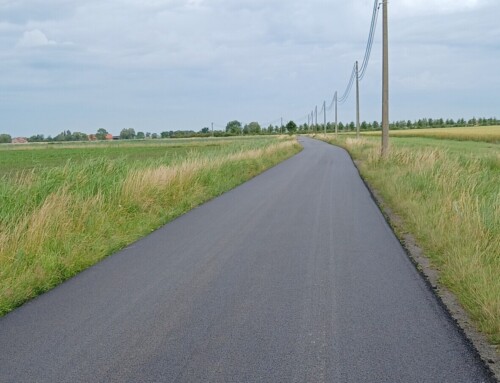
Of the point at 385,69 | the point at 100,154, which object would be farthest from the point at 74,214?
the point at 385,69

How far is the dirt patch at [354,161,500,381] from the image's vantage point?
12.8 ft

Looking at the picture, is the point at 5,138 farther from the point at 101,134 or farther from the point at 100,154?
the point at 100,154

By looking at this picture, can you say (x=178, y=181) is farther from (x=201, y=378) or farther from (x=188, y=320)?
(x=201, y=378)

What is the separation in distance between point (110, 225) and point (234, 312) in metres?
5.13

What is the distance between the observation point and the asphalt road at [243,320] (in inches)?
149

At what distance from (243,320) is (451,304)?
2171mm

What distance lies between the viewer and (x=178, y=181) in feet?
48.0

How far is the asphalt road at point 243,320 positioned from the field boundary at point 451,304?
88 millimetres

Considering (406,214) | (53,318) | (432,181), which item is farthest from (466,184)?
(53,318)

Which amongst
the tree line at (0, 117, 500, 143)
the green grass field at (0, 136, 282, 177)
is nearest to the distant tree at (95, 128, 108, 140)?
the tree line at (0, 117, 500, 143)

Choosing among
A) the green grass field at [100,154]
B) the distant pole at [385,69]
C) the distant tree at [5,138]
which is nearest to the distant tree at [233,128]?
the distant tree at [5,138]

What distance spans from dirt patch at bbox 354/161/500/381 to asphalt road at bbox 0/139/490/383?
0.10 meters

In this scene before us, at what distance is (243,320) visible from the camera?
4.79 meters

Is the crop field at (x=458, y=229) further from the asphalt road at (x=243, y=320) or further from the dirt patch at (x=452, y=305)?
the asphalt road at (x=243, y=320)
